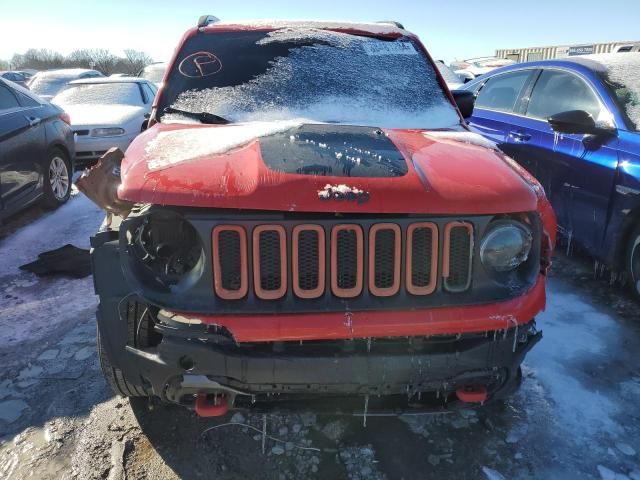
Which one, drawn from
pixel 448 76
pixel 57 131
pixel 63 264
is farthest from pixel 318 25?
pixel 448 76

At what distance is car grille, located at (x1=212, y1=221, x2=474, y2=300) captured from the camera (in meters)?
1.92

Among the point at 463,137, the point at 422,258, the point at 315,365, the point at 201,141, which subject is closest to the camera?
the point at 315,365

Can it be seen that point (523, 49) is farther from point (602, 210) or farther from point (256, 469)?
point (256, 469)

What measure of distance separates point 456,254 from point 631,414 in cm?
145

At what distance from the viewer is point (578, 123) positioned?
12.9ft

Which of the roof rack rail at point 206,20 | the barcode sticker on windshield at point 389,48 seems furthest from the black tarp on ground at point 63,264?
the barcode sticker on windshield at point 389,48

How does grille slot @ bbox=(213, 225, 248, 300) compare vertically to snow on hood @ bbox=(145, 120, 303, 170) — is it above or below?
below

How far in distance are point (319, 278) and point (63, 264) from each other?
10.8 ft

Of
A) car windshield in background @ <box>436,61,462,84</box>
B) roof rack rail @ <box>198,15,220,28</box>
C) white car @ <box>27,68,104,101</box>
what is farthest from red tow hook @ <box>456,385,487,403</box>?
white car @ <box>27,68,104,101</box>

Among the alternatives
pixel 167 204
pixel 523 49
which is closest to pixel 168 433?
pixel 167 204

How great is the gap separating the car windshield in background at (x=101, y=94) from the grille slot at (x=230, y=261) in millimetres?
8124

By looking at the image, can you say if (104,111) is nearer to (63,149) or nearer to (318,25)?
(63,149)

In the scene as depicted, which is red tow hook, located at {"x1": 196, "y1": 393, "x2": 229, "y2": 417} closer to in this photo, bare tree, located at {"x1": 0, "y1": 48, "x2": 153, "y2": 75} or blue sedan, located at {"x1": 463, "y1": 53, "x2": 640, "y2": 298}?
blue sedan, located at {"x1": 463, "y1": 53, "x2": 640, "y2": 298}

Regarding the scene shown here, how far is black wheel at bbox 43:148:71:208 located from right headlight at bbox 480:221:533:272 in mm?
5291
